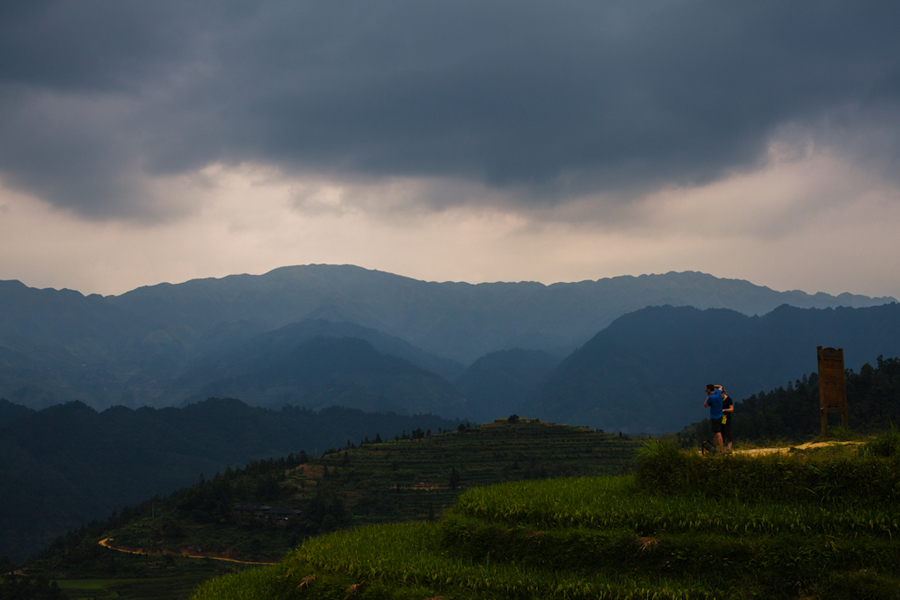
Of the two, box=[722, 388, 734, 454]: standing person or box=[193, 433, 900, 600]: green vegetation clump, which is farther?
box=[722, 388, 734, 454]: standing person

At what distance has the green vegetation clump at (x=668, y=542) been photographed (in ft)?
67.4

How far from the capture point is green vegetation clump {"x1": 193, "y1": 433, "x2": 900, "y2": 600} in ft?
67.4

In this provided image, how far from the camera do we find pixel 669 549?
22.0 meters

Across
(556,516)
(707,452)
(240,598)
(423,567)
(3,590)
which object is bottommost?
(3,590)

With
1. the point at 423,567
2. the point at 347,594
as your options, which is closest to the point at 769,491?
the point at 423,567

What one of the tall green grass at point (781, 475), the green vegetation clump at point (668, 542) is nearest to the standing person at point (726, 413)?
the green vegetation clump at point (668, 542)

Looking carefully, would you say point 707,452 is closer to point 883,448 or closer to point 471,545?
point 883,448

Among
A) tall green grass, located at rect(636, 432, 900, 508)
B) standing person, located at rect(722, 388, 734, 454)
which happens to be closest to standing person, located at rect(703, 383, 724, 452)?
standing person, located at rect(722, 388, 734, 454)

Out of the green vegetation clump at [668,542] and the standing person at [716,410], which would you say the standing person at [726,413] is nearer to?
the standing person at [716,410]

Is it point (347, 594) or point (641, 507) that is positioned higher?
point (641, 507)

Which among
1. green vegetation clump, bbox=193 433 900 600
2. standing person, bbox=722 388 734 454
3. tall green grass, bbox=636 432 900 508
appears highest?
standing person, bbox=722 388 734 454

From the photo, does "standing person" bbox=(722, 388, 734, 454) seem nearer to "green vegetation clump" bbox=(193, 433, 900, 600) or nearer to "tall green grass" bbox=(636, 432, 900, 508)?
"green vegetation clump" bbox=(193, 433, 900, 600)

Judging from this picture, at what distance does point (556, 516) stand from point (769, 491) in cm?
738

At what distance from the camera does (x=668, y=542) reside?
72.4 feet
